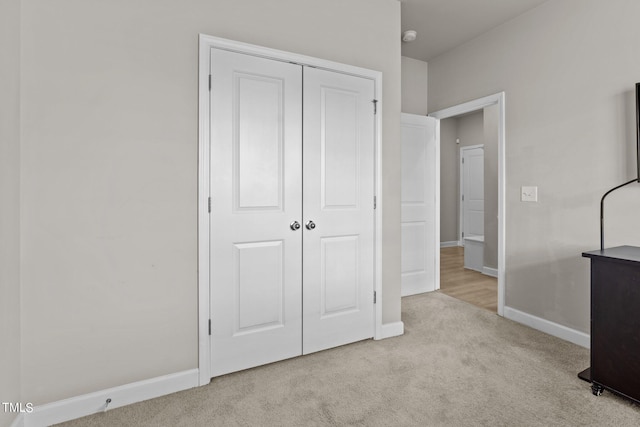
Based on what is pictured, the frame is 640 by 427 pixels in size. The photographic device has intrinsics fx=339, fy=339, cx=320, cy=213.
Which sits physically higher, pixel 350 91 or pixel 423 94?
pixel 423 94

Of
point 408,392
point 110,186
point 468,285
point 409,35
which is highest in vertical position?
point 409,35

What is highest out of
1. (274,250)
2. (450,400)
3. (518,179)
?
(518,179)

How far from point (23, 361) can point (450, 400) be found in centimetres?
225

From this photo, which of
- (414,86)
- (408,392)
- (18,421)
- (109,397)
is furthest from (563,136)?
(18,421)

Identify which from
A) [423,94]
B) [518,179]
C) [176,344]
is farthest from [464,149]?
[176,344]

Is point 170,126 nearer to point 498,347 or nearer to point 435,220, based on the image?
point 498,347

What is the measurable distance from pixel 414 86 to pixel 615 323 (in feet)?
10.2

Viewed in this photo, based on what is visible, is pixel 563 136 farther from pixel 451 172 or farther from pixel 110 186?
pixel 451 172

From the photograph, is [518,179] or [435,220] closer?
[518,179]

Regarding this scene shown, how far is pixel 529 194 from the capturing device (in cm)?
301

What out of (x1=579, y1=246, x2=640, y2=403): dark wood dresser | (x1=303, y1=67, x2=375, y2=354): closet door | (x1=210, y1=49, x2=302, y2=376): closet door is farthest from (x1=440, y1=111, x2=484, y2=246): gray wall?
(x1=210, y1=49, x2=302, y2=376): closet door

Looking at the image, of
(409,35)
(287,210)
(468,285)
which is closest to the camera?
(287,210)

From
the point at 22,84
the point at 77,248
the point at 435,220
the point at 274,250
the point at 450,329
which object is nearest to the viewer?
the point at 22,84

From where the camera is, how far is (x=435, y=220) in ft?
13.5
